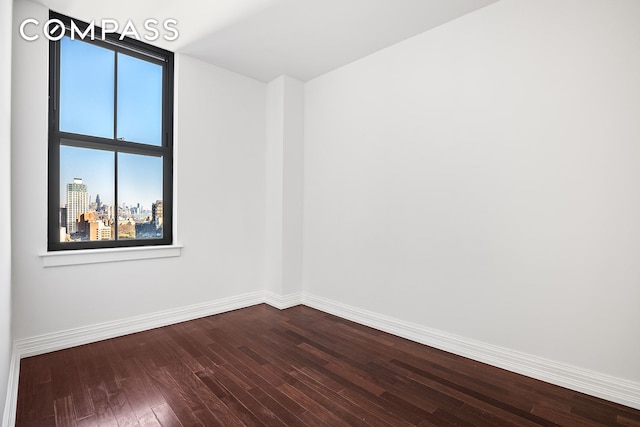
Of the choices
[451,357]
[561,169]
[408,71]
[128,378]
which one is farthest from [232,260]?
[561,169]

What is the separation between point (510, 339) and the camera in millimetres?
2447

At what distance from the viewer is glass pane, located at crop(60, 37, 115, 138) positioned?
9.27 feet

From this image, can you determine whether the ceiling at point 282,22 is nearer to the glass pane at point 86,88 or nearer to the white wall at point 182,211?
the glass pane at point 86,88

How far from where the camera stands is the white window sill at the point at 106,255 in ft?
8.77

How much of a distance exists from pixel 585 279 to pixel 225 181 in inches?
130

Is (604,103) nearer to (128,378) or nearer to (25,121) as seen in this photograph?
(128,378)

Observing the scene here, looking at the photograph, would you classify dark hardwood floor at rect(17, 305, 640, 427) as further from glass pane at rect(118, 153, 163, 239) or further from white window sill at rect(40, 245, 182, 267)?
glass pane at rect(118, 153, 163, 239)

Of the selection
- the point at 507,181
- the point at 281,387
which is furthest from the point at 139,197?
the point at 507,181

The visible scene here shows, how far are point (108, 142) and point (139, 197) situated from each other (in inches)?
22.2

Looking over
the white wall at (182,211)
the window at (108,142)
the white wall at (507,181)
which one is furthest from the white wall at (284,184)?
the window at (108,142)

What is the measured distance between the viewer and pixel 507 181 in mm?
2471

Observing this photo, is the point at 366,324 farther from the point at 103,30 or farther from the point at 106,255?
the point at 103,30

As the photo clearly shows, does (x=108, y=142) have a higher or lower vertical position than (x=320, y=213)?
higher

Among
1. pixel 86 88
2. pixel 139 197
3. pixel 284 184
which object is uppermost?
pixel 86 88
